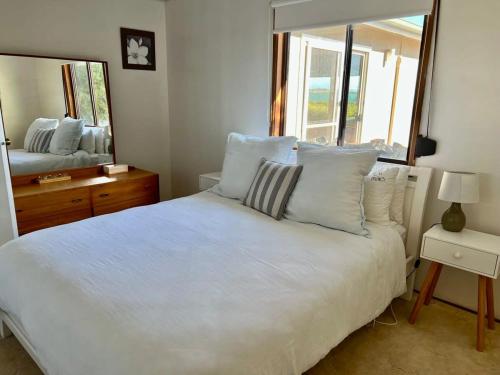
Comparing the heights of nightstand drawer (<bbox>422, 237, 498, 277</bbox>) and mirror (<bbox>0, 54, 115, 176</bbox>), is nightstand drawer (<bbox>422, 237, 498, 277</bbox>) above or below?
below

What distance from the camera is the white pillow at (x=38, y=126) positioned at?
286 cm

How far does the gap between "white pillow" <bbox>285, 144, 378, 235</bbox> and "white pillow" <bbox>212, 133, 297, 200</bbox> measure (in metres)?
0.44

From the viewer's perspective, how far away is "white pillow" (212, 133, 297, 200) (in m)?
2.64

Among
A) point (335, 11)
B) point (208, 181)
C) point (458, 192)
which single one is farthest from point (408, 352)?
point (335, 11)

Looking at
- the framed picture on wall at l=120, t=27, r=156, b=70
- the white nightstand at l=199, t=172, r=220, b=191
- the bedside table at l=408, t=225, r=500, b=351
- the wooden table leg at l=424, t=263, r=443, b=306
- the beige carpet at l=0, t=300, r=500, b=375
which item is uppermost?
the framed picture on wall at l=120, t=27, r=156, b=70

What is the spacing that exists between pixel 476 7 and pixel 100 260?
8.00 ft

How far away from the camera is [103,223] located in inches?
85.0

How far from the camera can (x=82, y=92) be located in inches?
123

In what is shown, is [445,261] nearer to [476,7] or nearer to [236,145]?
[476,7]

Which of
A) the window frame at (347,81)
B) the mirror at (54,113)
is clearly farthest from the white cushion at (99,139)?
the window frame at (347,81)

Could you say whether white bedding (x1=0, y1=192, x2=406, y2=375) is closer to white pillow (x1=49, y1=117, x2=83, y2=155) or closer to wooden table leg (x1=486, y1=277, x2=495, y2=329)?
wooden table leg (x1=486, y1=277, x2=495, y2=329)

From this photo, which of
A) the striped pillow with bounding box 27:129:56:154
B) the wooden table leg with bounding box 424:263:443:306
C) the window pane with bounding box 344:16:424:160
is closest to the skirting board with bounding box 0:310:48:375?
the striped pillow with bounding box 27:129:56:154

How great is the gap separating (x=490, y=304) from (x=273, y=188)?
4.72ft

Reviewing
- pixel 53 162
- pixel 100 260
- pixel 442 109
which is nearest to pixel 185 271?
pixel 100 260
